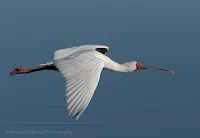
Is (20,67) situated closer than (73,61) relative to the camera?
No

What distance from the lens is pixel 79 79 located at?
8328 millimetres

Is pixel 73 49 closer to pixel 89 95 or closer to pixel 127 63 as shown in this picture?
pixel 127 63

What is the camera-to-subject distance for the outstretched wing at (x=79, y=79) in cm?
769

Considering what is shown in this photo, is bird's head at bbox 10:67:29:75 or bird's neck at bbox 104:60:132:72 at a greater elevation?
bird's neck at bbox 104:60:132:72

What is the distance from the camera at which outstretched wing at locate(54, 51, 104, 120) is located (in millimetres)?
7691

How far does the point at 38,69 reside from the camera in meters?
12.8

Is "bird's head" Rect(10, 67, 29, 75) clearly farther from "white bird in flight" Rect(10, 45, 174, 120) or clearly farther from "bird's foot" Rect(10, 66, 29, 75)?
"white bird in flight" Rect(10, 45, 174, 120)

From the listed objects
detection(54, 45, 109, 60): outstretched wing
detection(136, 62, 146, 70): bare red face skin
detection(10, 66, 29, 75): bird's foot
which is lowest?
detection(10, 66, 29, 75): bird's foot

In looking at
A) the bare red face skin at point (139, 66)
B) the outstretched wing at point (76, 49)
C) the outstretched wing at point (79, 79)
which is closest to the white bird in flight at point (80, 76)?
the outstretched wing at point (79, 79)

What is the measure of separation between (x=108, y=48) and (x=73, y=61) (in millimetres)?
2908

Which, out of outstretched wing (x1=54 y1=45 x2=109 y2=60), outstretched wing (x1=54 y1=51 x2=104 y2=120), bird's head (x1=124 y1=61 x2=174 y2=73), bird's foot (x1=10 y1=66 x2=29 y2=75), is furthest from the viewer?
bird's foot (x1=10 y1=66 x2=29 y2=75)

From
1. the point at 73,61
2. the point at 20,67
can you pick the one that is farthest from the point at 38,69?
the point at 73,61

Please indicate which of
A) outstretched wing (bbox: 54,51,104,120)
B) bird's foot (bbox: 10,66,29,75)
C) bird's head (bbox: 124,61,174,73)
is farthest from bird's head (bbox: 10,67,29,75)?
outstretched wing (bbox: 54,51,104,120)

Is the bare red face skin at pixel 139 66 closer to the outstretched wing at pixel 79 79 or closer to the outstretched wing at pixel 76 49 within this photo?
the outstretched wing at pixel 76 49
